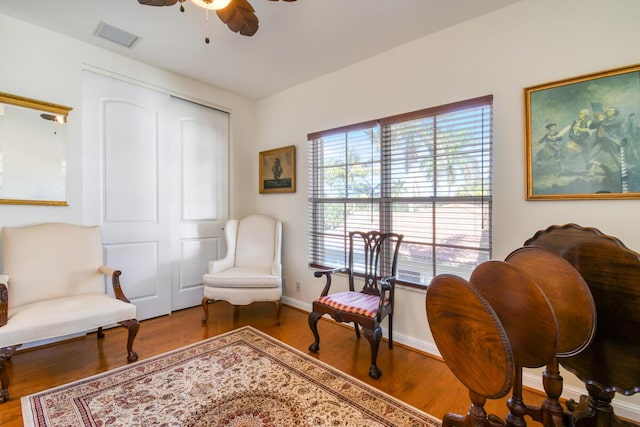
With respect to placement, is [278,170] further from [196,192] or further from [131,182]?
[131,182]

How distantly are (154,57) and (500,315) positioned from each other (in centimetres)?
372

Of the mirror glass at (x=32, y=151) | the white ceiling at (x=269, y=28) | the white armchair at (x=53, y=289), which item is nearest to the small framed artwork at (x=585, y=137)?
the white ceiling at (x=269, y=28)

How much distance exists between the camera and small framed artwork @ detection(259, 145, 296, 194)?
3652 millimetres

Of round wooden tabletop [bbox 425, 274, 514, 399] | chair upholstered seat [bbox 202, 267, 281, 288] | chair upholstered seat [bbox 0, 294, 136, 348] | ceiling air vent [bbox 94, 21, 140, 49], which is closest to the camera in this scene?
round wooden tabletop [bbox 425, 274, 514, 399]

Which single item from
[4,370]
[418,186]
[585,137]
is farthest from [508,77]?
[4,370]

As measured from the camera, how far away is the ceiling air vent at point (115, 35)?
2.49 m

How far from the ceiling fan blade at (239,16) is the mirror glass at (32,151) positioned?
77.5 inches

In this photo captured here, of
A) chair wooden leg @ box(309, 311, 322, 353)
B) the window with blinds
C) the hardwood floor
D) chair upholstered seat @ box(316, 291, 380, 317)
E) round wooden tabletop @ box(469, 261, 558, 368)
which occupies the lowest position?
the hardwood floor

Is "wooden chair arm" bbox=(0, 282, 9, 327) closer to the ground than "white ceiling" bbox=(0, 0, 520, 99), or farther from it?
closer to the ground

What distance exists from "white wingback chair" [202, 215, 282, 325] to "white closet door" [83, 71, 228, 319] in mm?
505

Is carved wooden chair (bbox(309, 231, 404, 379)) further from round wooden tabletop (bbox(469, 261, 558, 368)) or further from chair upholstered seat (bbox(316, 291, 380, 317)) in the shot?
round wooden tabletop (bbox(469, 261, 558, 368))

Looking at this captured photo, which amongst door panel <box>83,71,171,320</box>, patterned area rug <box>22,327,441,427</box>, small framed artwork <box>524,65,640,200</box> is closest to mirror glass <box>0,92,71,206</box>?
door panel <box>83,71,171,320</box>

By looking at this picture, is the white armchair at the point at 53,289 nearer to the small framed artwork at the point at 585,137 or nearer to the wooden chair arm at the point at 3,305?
the wooden chair arm at the point at 3,305

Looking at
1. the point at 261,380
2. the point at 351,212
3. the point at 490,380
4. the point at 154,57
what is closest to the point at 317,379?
the point at 261,380
